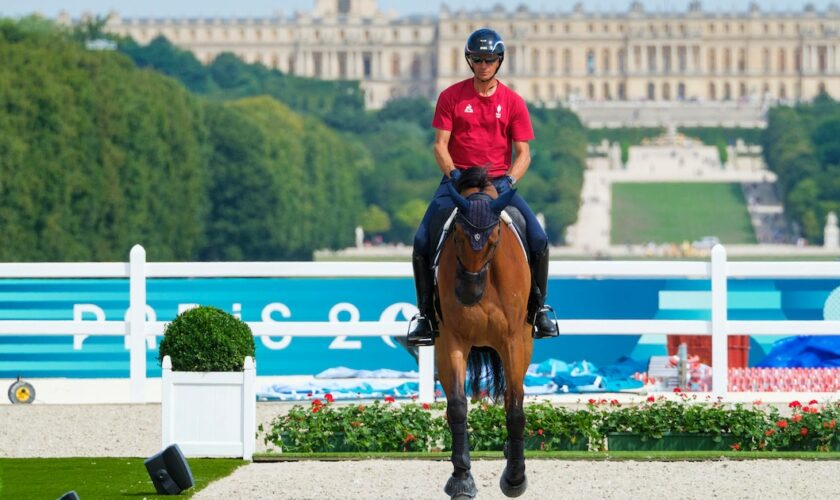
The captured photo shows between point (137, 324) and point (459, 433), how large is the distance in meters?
5.55

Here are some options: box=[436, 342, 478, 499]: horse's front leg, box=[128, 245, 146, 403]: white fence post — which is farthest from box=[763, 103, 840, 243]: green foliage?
box=[436, 342, 478, 499]: horse's front leg

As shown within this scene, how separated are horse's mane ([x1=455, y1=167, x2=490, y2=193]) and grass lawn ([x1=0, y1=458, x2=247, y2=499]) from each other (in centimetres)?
173

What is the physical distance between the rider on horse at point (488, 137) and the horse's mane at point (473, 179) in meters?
0.13

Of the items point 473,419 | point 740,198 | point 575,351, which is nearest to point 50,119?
point 575,351

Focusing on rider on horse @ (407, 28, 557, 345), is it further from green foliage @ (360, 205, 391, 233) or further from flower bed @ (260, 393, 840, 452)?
green foliage @ (360, 205, 391, 233)

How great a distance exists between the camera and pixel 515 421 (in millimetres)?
8930

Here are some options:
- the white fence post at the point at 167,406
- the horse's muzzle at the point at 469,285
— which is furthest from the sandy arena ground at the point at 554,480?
the horse's muzzle at the point at 469,285

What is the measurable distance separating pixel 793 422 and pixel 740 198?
8040 centimetres

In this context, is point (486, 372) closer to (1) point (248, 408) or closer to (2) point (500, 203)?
(2) point (500, 203)

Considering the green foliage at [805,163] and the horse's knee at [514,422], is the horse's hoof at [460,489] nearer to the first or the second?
the horse's knee at [514,422]

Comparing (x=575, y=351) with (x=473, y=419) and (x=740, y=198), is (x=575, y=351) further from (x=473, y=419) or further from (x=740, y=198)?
(x=740, y=198)

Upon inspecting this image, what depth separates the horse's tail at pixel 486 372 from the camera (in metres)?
9.20

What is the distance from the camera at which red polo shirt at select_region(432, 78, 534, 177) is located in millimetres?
9133

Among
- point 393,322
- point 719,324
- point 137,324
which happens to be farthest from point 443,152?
point 137,324
